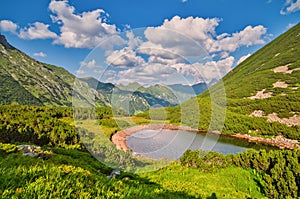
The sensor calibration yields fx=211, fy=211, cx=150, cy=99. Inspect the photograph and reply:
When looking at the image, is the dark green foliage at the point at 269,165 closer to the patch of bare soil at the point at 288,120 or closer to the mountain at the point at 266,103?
the mountain at the point at 266,103

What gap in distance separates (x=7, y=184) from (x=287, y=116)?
264 feet

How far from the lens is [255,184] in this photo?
14.7 m

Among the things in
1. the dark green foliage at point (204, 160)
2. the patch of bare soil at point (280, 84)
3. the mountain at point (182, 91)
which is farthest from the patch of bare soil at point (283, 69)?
the mountain at point (182, 91)

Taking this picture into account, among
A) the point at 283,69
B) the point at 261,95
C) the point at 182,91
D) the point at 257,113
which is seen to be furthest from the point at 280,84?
the point at 182,91

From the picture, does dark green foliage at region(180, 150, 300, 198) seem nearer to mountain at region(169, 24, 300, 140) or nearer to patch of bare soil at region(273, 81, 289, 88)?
mountain at region(169, 24, 300, 140)

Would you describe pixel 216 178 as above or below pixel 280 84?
below

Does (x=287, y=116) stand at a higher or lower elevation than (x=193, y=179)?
higher

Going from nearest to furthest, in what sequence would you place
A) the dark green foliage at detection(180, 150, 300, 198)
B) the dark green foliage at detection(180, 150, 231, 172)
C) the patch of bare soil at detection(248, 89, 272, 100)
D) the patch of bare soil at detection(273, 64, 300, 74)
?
the dark green foliage at detection(180, 150, 300, 198) < the dark green foliage at detection(180, 150, 231, 172) < the patch of bare soil at detection(248, 89, 272, 100) < the patch of bare soil at detection(273, 64, 300, 74)

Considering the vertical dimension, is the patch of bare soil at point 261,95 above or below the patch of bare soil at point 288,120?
above

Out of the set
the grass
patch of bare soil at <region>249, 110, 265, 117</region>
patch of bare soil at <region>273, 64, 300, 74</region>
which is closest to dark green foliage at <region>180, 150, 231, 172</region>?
the grass

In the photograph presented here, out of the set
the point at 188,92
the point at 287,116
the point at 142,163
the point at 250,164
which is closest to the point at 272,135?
the point at 287,116

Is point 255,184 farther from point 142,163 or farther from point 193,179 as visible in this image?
point 142,163

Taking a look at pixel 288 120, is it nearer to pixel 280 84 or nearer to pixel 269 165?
pixel 280 84

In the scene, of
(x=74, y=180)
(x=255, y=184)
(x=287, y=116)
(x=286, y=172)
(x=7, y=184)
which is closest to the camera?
(x=7, y=184)
